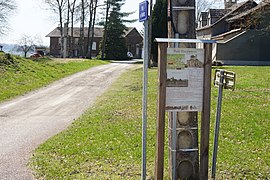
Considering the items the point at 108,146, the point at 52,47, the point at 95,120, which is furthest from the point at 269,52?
the point at 52,47

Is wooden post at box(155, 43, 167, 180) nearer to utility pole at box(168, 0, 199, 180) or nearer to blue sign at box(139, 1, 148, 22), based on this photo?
utility pole at box(168, 0, 199, 180)

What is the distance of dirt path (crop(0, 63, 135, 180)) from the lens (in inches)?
276

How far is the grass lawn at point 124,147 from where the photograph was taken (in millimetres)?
6256

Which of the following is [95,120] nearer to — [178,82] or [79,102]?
→ [79,102]

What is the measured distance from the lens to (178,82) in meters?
4.95

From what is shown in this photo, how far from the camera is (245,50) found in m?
43.0

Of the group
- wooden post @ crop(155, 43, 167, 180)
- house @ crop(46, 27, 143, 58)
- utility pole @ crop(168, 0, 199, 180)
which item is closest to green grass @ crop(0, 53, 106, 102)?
utility pole @ crop(168, 0, 199, 180)

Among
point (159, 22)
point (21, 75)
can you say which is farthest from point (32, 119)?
point (159, 22)

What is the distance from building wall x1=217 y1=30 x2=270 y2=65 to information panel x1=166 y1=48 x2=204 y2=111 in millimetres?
38703

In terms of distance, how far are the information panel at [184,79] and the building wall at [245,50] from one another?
38703mm

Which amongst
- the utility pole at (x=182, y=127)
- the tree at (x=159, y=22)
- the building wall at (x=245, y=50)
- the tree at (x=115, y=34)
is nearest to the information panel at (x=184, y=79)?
the utility pole at (x=182, y=127)

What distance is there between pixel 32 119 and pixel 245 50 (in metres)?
35.1

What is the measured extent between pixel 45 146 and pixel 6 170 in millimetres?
1695

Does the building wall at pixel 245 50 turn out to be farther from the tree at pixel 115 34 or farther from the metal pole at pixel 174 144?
the metal pole at pixel 174 144
